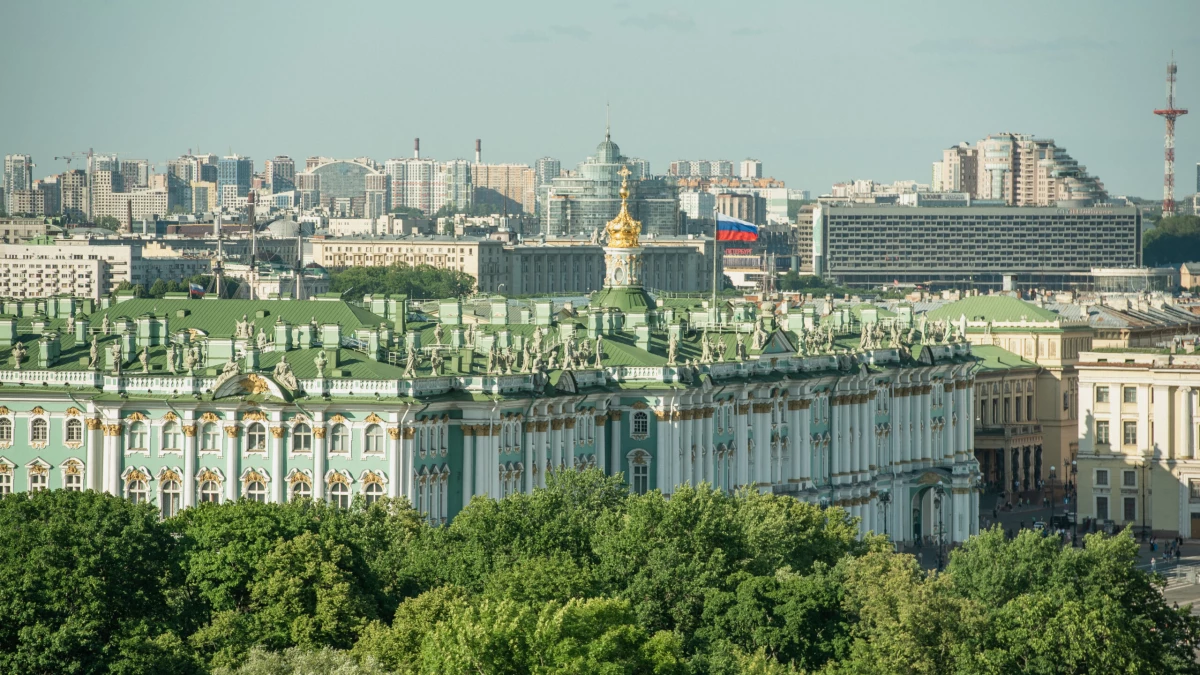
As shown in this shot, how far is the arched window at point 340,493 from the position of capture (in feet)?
347

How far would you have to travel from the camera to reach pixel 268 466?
106812 millimetres

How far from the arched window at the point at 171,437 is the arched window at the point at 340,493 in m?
6.00

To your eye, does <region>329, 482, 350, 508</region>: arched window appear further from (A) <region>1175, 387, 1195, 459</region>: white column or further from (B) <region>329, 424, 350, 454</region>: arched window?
(A) <region>1175, 387, 1195, 459</region>: white column

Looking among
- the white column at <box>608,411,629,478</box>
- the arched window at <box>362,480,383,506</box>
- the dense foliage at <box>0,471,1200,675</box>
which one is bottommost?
the dense foliage at <box>0,471,1200,675</box>

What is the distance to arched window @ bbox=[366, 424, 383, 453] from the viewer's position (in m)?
106

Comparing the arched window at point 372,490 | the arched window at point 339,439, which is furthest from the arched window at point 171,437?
the arched window at point 372,490

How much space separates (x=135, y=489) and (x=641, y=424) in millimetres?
21193

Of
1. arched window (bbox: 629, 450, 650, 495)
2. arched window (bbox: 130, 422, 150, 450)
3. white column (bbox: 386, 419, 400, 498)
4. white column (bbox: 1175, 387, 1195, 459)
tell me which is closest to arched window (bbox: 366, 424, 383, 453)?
white column (bbox: 386, 419, 400, 498)

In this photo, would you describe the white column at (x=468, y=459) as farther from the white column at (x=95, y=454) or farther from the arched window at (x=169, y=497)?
the white column at (x=95, y=454)

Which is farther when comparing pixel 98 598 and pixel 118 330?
pixel 118 330

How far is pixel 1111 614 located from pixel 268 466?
33.0m

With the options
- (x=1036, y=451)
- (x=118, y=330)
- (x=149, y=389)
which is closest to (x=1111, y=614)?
(x=149, y=389)

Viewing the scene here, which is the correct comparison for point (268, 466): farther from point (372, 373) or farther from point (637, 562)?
point (637, 562)

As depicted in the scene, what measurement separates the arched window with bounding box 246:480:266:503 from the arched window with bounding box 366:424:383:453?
12.7 feet
